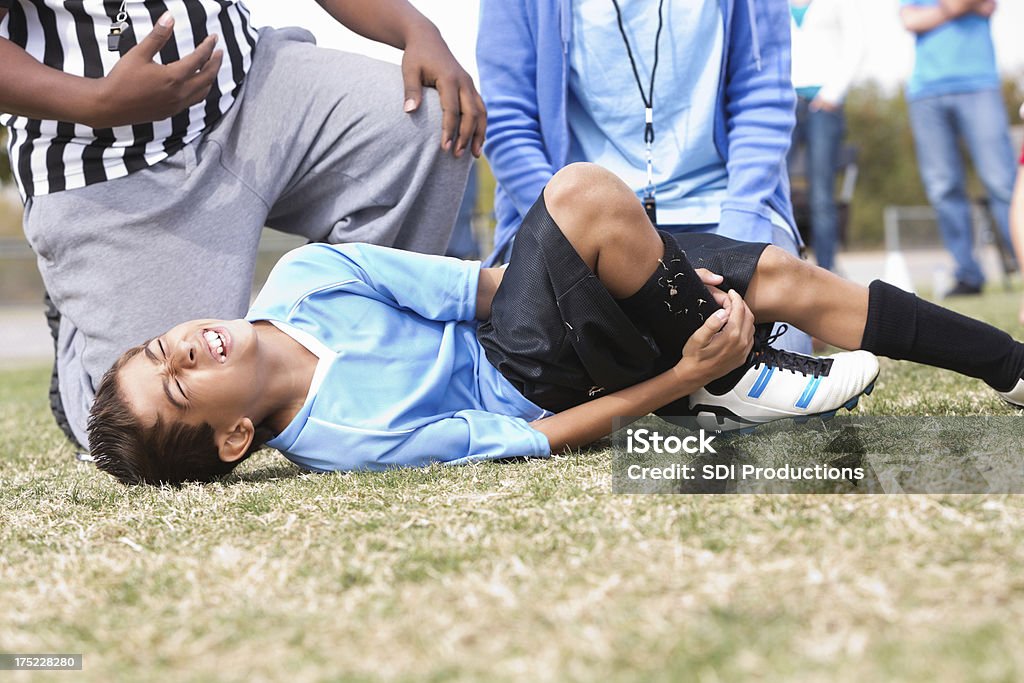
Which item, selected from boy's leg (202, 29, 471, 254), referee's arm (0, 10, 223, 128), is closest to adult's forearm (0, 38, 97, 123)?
referee's arm (0, 10, 223, 128)

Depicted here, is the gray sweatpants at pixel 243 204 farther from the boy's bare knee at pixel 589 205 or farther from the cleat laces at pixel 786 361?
the cleat laces at pixel 786 361

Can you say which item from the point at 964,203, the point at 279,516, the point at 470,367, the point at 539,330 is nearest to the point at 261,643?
the point at 279,516

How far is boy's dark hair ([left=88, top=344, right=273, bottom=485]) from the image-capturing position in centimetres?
195

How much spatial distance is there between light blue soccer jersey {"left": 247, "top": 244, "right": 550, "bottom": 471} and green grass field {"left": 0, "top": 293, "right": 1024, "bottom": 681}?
0.18 m

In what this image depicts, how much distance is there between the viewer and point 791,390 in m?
1.97

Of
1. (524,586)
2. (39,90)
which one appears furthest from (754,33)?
(524,586)

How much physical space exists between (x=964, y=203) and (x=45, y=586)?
5.41m

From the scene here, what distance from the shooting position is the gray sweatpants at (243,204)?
239cm

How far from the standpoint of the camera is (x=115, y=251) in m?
2.39

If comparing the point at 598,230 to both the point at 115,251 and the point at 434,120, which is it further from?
the point at 115,251

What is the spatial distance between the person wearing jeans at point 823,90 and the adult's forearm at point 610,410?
332 cm

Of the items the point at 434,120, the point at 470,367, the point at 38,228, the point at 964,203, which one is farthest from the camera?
the point at 964,203
